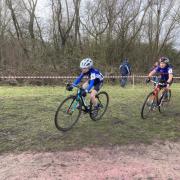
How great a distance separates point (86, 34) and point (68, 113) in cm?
2554

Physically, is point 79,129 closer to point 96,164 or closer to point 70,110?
point 70,110

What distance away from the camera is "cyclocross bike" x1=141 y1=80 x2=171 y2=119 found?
9352 millimetres

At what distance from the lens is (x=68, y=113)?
25.0 feet

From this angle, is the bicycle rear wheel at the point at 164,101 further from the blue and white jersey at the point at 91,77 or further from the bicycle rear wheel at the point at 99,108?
the blue and white jersey at the point at 91,77

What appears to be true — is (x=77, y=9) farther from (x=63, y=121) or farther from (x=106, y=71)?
(x=63, y=121)

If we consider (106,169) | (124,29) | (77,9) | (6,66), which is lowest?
(106,169)

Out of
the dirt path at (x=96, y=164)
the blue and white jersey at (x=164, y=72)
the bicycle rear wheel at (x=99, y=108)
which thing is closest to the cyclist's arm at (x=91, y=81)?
the bicycle rear wheel at (x=99, y=108)

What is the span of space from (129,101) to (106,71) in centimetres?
1685

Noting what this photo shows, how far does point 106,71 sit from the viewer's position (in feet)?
94.8

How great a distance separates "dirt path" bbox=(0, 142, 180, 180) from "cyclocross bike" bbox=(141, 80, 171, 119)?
2786 millimetres

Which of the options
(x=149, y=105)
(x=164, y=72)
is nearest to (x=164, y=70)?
(x=164, y=72)

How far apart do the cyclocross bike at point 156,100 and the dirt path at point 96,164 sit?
2786 mm

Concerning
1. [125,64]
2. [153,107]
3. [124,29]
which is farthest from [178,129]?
[124,29]

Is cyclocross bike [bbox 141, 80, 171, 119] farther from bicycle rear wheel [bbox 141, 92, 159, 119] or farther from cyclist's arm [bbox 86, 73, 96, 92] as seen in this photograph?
cyclist's arm [bbox 86, 73, 96, 92]
